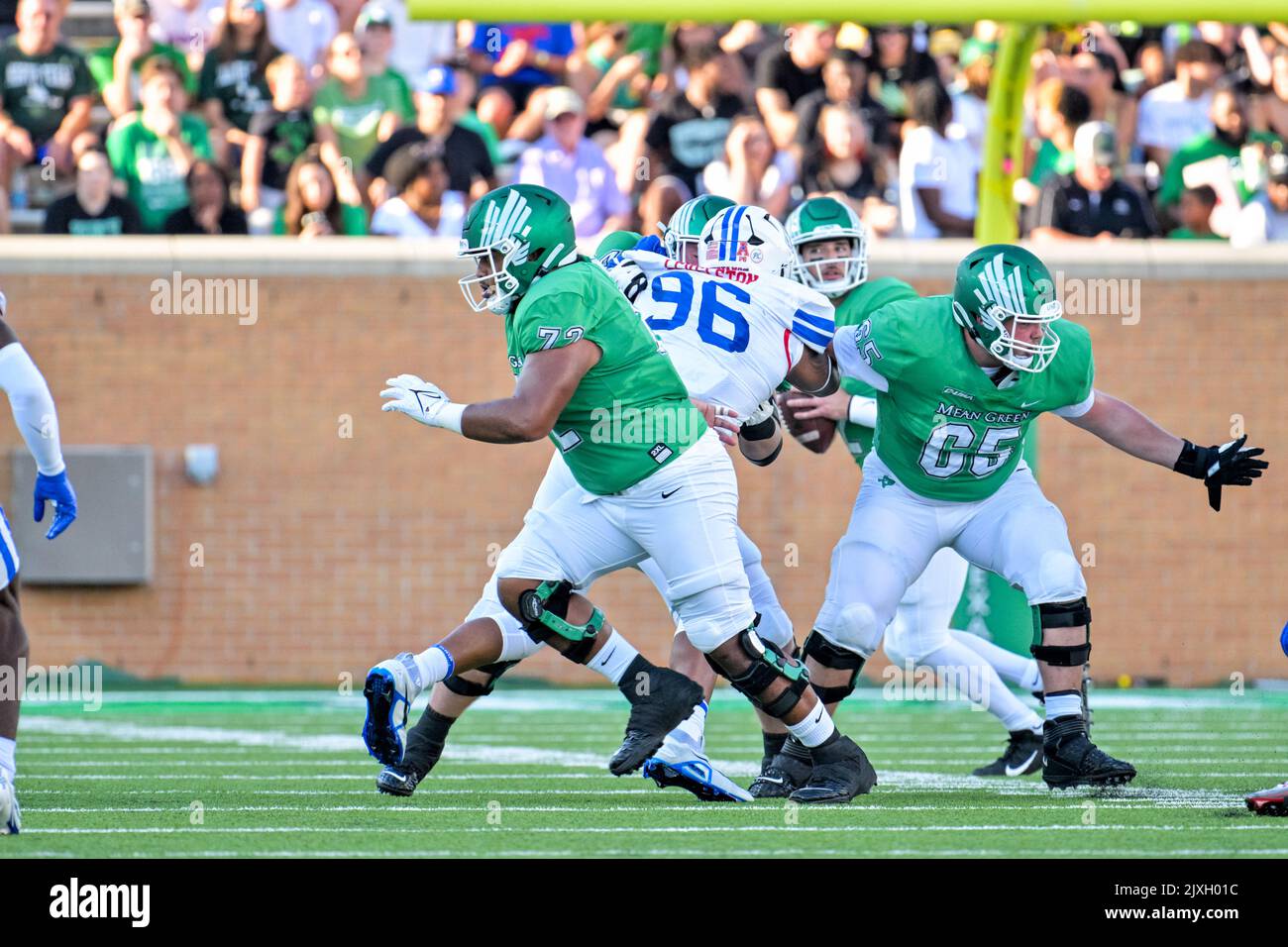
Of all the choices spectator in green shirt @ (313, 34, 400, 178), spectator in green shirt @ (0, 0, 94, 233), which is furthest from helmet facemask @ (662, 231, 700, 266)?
spectator in green shirt @ (0, 0, 94, 233)

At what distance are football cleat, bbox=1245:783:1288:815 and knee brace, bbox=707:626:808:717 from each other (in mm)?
1306

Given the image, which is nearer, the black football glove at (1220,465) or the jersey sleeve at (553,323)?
the jersey sleeve at (553,323)

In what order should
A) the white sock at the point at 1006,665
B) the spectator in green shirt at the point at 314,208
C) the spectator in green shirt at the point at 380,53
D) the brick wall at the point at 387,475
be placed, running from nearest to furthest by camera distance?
the white sock at the point at 1006,665 < the brick wall at the point at 387,475 < the spectator in green shirt at the point at 314,208 < the spectator in green shirt at the point at 380,53

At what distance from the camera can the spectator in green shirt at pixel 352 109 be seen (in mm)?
13125

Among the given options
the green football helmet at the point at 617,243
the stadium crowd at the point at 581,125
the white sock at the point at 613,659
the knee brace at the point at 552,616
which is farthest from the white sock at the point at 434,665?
A: the stadium crowd at the point at 581,125

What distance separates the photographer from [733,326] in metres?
6.84

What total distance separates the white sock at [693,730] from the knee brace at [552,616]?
449 mm

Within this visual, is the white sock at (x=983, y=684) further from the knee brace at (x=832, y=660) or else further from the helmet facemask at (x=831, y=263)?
the helmet facemask at (x=831, y=263)

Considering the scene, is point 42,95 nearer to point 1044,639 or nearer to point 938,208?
point 938,208

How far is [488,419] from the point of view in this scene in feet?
19.3

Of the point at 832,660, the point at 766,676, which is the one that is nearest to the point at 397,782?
the point at 766,676

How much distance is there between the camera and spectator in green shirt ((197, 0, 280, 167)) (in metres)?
13.3

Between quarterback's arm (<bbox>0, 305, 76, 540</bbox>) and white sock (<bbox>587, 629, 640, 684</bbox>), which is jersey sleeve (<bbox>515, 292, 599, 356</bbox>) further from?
quarterback's arm (<bbox>0, 305, 76, 540</bbox>)

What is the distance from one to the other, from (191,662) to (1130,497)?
575cm
